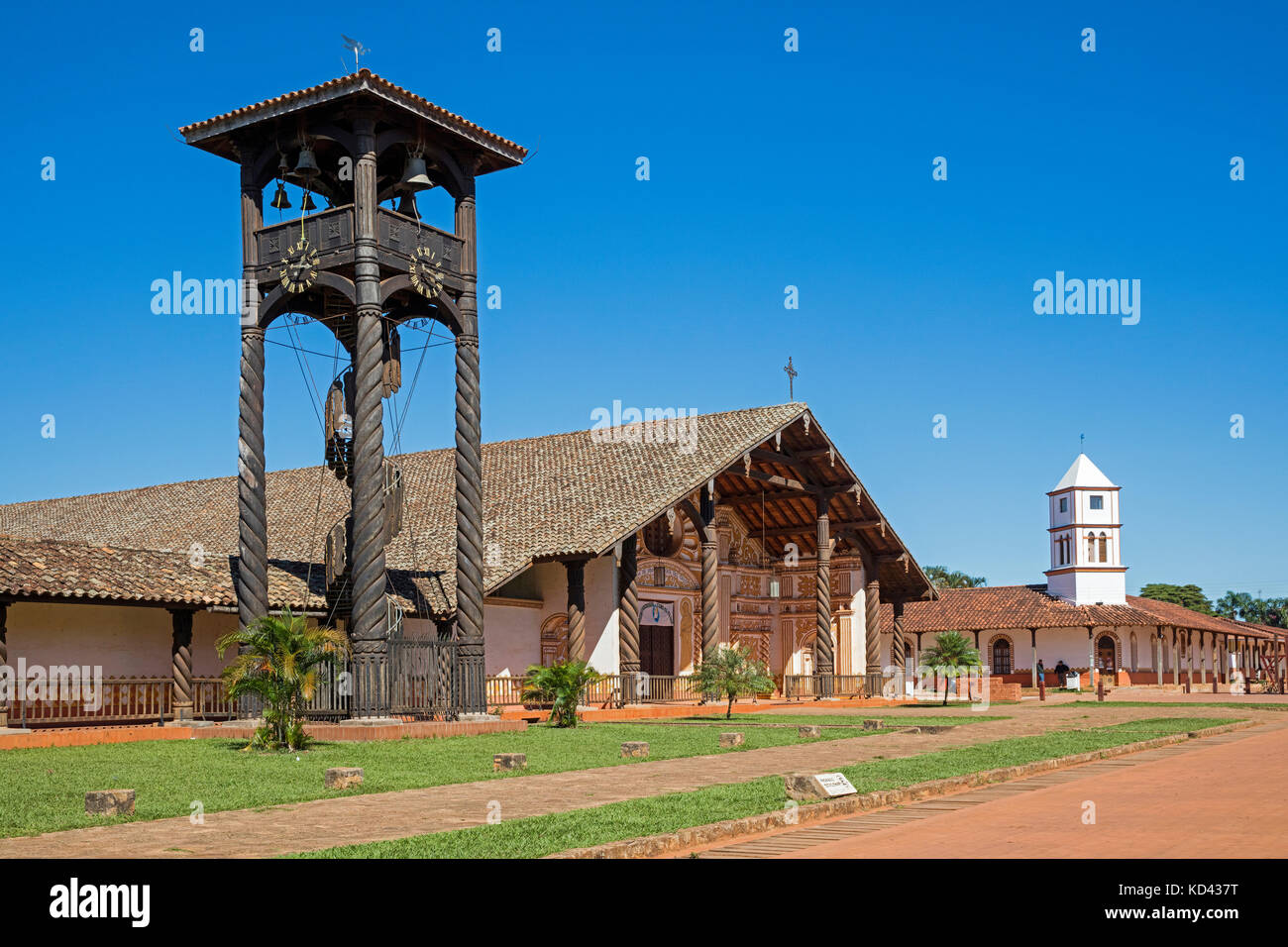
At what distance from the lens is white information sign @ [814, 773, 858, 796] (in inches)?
445

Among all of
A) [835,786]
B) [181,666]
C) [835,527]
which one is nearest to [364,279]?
[181,666]

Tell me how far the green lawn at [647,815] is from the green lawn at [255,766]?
10.6 ft

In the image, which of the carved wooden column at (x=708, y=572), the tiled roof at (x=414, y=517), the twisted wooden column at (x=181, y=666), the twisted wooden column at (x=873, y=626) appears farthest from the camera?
the twisted wooden column at (x=873, y=626)

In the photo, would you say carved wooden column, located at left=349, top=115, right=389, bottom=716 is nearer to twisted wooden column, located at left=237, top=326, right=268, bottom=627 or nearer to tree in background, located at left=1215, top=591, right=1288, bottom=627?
twisted wooden column, located at left=237, top=326, right=268, bottom=627

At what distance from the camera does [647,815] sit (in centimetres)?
1059

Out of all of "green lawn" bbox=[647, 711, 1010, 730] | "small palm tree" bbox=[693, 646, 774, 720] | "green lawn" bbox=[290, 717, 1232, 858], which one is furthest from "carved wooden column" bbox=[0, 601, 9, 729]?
"small palm tree" bbox=[693, 646, 774, 720]

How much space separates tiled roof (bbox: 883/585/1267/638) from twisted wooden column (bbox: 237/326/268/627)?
1537 inches

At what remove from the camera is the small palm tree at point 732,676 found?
2794cm

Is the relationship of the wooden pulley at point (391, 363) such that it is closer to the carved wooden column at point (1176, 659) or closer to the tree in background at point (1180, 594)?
the carved wooden column at point (1176, 659)

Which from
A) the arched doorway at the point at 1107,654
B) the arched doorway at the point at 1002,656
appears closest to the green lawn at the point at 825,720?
the arched doorway at the point at 1107,654

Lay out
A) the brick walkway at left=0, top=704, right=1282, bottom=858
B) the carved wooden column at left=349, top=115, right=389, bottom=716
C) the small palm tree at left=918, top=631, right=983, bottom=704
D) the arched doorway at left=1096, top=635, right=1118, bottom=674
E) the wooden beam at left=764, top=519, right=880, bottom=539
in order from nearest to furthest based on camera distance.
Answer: the brick walkway at left=0, top=704, right=1282, bottom=858, the carved wooden column at left=349, top=115, right=389, bottom=716, the small palm tree at left=918, top=631, right=983, bottom=704, the wooden beam at left=764, top=519, right=880, bottom=539, the arched doorway at left=1096, top=635, right=1118, bottom=674

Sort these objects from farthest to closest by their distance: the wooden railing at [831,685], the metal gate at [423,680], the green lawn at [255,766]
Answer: the wooden railing at [831,685] → the metal gate at [423,680] → the green lawn at [255,766]

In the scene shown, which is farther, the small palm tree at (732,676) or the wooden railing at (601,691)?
the wooden railing at (601,691)

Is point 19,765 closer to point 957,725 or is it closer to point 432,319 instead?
point 432,319
